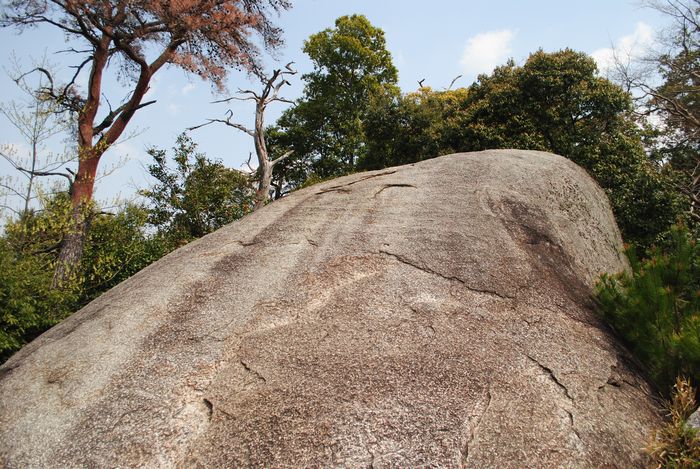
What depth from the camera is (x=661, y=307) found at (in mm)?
4883

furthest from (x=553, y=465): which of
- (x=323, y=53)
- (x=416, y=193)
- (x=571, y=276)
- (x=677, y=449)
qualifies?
(x=323, y=53)

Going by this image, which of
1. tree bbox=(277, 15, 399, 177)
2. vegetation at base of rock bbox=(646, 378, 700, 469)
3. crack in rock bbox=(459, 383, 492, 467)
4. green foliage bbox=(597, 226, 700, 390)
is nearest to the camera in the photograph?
crack in rock bbox=(459, 383, 492, 467)

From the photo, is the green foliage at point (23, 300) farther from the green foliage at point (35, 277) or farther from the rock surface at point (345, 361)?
the rock surface at point (345, 361)

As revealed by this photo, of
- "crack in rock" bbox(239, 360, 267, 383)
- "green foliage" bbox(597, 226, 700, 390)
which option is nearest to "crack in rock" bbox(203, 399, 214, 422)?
"crack in rock" bbox(239, 360, 267, 383)

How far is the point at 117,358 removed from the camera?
14.4 feet

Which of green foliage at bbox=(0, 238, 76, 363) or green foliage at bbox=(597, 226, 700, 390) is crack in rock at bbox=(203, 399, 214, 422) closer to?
green foliage at bbox=(597, 226, 700, 390)

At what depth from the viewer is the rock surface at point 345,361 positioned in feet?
11.7

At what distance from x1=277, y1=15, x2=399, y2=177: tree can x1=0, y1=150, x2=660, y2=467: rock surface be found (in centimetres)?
2059

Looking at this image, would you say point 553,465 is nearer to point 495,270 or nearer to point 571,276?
point 495,270

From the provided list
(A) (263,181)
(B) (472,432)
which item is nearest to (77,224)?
(A) (263,181)

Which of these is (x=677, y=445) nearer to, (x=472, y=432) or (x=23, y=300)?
(x=472, y=432)

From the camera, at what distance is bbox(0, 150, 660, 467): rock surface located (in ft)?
11.7

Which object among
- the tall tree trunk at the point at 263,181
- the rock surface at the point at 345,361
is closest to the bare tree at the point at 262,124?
the tall tree trunk at the point at 263,181

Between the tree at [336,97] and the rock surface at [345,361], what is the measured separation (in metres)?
20.6
